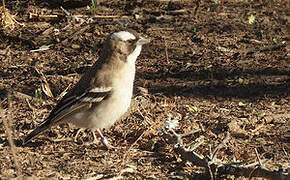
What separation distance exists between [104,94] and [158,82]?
2081mm

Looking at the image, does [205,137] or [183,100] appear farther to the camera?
[183,100]

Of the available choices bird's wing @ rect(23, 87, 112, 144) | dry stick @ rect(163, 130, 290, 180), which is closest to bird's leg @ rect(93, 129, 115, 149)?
bird's wing @ rect(23, 87, 112, 144)

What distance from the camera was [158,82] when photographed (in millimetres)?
8891

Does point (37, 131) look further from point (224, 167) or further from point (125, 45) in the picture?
point (224, 167)

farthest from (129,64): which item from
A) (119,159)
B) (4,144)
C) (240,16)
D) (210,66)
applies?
(240,16)

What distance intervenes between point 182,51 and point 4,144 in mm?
3745

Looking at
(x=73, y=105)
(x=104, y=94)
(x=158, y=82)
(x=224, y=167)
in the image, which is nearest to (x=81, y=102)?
(x=73, y=105)

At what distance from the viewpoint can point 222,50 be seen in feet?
31.9

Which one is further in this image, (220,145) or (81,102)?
(81,102)

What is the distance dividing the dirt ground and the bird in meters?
0.34

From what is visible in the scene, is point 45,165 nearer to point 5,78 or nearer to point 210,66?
point 5,78

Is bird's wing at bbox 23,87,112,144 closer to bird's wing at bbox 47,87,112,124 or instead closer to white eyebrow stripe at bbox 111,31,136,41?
bird's wing at bbox 47,87,112,124

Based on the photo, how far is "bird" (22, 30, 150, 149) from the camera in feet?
22.6

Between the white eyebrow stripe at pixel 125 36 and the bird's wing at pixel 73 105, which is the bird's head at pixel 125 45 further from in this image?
the bird's wing at pixel 73 105
